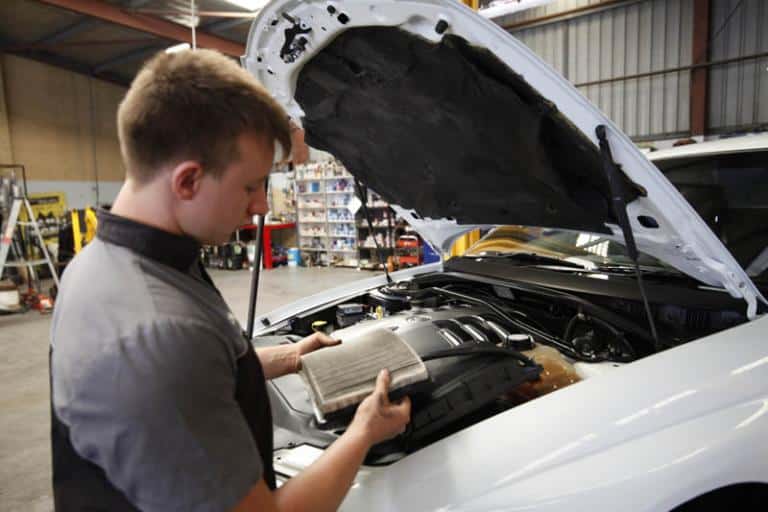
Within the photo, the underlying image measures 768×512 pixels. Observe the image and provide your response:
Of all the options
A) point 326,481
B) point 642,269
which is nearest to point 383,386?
point 326,481

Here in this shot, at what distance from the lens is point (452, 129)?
1.43 m

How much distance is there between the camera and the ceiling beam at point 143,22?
6883 mm

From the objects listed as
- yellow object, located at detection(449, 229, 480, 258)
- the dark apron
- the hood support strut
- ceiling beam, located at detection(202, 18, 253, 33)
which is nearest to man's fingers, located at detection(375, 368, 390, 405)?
the dark apron

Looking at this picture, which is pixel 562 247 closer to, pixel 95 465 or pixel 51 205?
pixel 95 465

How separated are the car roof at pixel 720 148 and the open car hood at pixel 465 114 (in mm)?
594

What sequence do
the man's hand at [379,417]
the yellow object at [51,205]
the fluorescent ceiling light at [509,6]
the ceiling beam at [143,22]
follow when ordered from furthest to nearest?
the yellow object at [51,205]
the ceiling beam at [143,22]
the fluorescent ceiling light at [509,6]
the man's hand at [379,417]

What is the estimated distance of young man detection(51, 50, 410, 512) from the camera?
592 mm

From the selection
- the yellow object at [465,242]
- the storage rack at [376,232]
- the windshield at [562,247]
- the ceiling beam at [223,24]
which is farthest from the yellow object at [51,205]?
the windshield at [562,247]

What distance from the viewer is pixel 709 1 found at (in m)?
7.21

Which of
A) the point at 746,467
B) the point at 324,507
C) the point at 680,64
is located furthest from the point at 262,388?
the point at 680,64

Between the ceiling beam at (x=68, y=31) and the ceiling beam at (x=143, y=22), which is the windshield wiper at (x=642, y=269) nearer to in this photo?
the ceiling beam at (x=143, y=22)

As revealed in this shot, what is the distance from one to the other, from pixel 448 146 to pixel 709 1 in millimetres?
8029

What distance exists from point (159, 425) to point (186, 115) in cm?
40

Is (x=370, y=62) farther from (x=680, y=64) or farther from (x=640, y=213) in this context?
(x=680, y=64)
